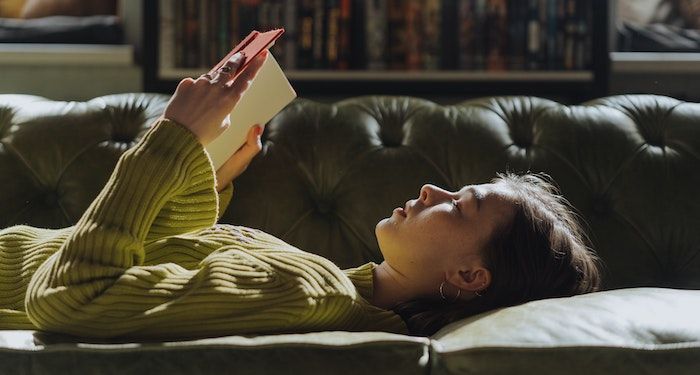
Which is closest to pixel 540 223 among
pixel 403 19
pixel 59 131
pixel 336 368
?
pixel 336 368

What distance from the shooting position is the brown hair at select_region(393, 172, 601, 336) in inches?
49.2

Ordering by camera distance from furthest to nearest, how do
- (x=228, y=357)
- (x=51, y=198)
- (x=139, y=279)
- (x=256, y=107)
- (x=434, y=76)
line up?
1. (x=434, y=76)
2. (x=51, y=198)
3. (x=256, y=107)
4. (x=139, y=279)
5. (x=228, y=357)

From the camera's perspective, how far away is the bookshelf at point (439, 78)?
82.7 inches

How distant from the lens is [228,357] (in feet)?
3.11

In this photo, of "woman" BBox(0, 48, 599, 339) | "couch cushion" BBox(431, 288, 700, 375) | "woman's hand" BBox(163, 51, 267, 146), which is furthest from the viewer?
"woman's hand" BBox(163, 51, 267, 146)

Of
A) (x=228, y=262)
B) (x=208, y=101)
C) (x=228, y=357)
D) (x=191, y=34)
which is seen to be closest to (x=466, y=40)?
(x=191, y=34)

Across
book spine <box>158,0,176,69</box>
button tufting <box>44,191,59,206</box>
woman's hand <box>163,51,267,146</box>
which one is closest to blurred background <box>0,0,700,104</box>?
book spine <box>158,0,176,69</box>

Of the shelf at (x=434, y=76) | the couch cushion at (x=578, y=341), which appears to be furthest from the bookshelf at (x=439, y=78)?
the couch cushion at (x=578, y=341)

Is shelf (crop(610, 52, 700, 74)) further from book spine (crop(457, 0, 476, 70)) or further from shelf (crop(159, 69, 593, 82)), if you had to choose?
book spine (crop(457, 0, 476, 70))

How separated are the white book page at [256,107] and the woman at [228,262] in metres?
0.16

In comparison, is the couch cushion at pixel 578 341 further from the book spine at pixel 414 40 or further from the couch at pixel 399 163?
the book spine at pixel 414 40

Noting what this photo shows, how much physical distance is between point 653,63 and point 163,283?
151 centimetres

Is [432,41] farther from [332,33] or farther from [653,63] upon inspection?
[653,63]

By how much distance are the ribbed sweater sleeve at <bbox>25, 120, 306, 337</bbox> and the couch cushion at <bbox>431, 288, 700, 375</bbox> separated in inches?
8.5
